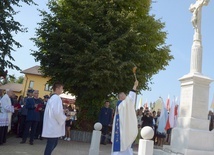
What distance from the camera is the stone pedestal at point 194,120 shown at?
9.70 metres

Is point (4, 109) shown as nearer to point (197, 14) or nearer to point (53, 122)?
point (53, 122)

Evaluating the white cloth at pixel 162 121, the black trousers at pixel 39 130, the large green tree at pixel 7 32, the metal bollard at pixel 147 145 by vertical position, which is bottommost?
the black trousers at pixel 39 130

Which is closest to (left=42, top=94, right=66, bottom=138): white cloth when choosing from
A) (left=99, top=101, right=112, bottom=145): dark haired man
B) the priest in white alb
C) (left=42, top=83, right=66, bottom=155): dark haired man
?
(left=42, top=83, right=66, bottom=155): dark haired man

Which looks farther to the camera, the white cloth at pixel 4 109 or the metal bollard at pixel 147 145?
the white cloth at pixel 4 109

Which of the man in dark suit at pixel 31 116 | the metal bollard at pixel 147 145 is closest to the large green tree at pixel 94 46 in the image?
the man in dark suit at pixel 31 116

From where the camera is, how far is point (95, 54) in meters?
15.2

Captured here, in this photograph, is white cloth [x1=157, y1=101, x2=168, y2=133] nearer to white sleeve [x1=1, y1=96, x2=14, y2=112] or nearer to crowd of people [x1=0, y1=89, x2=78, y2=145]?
crowd of people [x1=0, y1=89, x2=78, y2=145]

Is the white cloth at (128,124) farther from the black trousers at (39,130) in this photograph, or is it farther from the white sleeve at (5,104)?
the black trousers at (39,130)

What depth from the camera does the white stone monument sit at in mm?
9703

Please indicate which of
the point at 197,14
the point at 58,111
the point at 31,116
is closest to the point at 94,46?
the point at 31,116

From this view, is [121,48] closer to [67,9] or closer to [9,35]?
[67,9]

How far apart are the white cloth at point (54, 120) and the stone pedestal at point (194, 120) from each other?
4536mm

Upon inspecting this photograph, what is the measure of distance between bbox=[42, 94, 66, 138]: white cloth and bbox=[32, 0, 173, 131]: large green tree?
7.48 m

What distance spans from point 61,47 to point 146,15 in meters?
6.22
